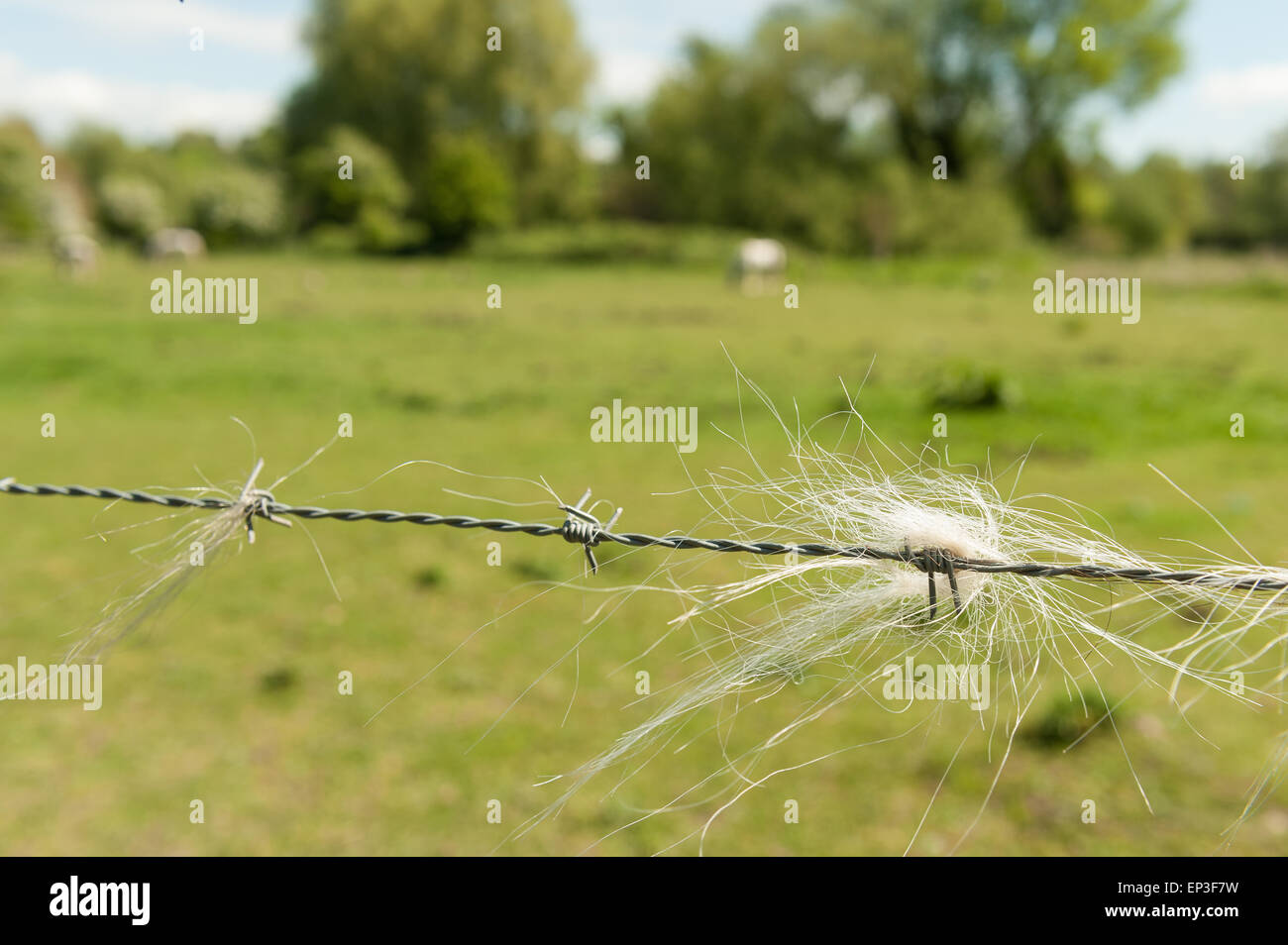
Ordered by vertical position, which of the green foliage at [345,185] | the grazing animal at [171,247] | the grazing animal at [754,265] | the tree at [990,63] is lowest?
the grazing animal at [754,265]

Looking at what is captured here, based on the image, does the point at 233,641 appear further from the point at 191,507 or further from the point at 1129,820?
the point at 1129,820

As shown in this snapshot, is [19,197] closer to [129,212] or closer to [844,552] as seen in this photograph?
[129,212]

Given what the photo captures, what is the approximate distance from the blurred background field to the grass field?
3 centimetres

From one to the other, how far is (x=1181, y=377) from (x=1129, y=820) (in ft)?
31.1

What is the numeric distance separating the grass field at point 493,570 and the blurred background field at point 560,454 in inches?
1.2

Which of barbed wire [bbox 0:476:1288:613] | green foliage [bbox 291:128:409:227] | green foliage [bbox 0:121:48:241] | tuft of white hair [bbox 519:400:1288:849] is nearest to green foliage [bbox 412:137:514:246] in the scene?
green foliage [bbox 291:128:409:227]

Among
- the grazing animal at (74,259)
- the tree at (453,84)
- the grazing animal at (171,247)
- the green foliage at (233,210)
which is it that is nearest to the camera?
the grazing animal at (74,259)

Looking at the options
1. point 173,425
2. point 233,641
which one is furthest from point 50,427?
point 233,641

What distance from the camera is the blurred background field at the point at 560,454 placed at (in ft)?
13.9

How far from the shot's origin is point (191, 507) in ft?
7.04

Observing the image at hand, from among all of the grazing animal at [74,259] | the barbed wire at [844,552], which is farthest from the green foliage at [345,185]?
the barbed wire at [844,552]

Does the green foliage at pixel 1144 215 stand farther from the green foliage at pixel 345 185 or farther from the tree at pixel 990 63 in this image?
the green foliage at pixel 345 185

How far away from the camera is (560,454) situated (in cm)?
957

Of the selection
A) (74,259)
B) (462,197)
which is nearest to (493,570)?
(74,259)
